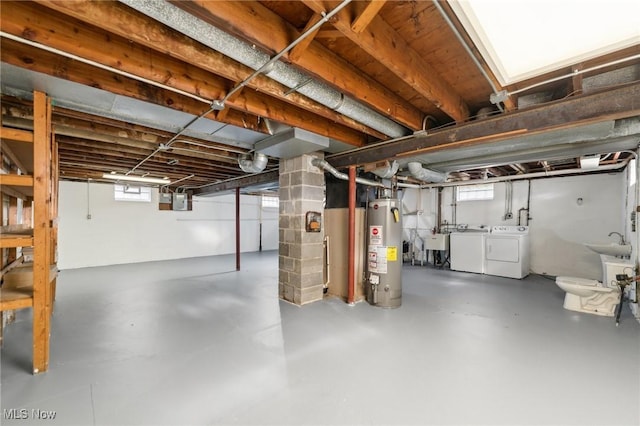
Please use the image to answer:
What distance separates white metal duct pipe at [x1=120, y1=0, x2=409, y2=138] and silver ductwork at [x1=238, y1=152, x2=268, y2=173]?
64.2 inches

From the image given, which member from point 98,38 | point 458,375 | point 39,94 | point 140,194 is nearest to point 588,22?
point 458,375

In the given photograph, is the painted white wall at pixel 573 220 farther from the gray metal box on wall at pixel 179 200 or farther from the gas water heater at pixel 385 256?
the gray metal box on wall at pixel 179 200

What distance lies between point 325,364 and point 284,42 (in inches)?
90.4

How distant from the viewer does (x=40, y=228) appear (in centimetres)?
188

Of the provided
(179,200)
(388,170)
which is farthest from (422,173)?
(179,200)

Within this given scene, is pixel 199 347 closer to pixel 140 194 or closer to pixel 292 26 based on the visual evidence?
pixel 292 26

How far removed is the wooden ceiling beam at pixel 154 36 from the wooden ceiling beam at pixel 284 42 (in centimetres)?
37

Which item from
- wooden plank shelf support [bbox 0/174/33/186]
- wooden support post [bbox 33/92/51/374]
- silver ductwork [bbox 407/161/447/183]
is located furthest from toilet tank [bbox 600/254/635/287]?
wooden plank shelf support [bbox 0/174/33/186]

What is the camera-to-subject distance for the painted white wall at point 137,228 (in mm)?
6305

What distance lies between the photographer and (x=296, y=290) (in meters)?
3.58

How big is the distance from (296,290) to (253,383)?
175cm

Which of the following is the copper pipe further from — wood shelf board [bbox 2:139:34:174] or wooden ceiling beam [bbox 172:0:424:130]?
wood shelf board [bbox 2:139:34:174]

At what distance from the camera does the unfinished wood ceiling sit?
1345mm

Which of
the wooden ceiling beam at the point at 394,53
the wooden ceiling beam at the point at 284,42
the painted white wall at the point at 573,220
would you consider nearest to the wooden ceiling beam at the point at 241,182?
the wooden ceiling beam at the point at 284,42
